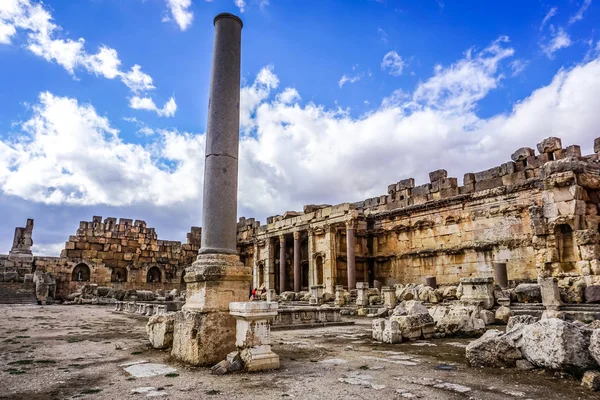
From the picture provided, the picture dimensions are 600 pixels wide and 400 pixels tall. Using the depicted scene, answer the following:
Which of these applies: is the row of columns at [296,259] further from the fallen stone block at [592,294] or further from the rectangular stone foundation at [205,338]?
the rectangular stone foundation at [205,338]

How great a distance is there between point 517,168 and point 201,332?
16463mm

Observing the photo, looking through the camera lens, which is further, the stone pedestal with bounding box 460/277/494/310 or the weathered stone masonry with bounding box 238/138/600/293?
the weathered stone masonry with bounding box 238/138/600/293

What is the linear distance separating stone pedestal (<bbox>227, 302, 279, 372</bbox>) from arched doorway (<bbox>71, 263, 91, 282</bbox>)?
30088 mm

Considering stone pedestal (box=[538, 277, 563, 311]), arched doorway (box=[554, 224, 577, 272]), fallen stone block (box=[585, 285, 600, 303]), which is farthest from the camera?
arched doorway (box=[554, 224, 577, 272])

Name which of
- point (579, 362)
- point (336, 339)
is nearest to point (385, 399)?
point (579, 362)

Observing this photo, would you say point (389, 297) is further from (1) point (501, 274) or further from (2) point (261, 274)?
(2) point (261, 274)

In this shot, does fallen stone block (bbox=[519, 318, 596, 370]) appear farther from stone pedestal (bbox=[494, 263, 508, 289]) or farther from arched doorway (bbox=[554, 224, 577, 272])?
stone pedestal (bbox=[494, 263, 508, 289])

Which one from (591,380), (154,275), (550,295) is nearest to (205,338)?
(591,380)

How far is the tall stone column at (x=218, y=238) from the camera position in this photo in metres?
5.65

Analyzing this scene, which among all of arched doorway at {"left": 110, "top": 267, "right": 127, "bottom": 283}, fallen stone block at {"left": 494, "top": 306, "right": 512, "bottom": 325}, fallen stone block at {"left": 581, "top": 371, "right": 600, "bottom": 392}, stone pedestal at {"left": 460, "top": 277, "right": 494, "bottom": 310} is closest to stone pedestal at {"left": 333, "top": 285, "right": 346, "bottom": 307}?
stone pedestal at {"left": 460, "top": 277, "right": 494, "bottom": 310}

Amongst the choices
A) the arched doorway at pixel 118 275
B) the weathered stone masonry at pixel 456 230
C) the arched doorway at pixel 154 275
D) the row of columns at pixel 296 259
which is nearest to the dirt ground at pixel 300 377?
the weathered stone masonry at pixel 456 230

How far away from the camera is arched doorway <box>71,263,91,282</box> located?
101ft

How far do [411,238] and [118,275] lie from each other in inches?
958

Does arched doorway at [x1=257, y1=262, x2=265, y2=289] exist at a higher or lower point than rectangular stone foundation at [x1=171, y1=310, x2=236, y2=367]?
higher
